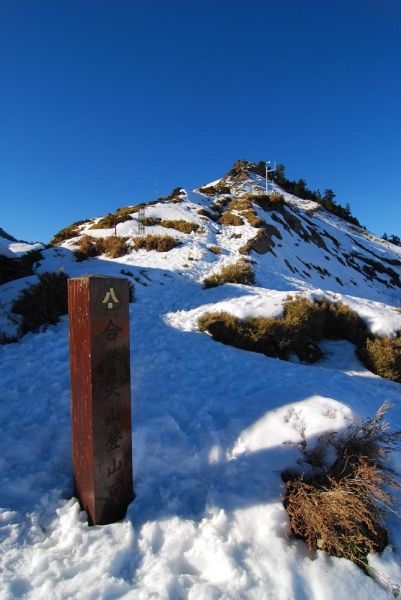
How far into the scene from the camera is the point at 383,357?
303 inches

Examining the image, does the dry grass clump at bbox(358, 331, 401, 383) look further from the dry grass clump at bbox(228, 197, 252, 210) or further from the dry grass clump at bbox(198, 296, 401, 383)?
the dry grass clump at bbox(228, 197, 252, 210)

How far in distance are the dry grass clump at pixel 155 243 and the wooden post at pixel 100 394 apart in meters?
12.8

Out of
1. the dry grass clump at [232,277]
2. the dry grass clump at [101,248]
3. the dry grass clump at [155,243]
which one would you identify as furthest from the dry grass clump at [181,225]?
the dry grass clump at [232,277]

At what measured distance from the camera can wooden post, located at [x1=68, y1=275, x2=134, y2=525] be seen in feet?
8.29

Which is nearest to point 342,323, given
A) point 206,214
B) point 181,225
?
point 181,225

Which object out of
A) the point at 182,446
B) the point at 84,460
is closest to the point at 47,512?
the point at 84,460

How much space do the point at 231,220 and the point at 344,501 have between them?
70.6ft

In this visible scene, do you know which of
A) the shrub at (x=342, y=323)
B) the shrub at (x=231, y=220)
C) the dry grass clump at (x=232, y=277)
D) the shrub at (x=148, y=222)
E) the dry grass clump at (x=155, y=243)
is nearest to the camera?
the shrub at (x=342, y=323)

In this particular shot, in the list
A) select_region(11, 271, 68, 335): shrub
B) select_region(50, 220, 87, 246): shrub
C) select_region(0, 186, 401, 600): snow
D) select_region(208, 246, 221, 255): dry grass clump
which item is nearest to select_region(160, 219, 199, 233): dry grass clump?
select_region(208, 246, 221, 255): dry grass clump

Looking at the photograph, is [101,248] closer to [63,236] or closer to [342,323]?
[63,236]

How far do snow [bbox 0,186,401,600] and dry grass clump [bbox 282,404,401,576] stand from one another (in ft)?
0.34

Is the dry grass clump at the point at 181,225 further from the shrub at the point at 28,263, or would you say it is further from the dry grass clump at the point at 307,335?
the dry grass clump at the point at 307,335

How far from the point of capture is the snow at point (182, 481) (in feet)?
7.38

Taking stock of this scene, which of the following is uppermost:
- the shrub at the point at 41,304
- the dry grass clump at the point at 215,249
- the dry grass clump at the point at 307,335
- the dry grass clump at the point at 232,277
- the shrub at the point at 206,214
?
the shrub at the point at 206,214
